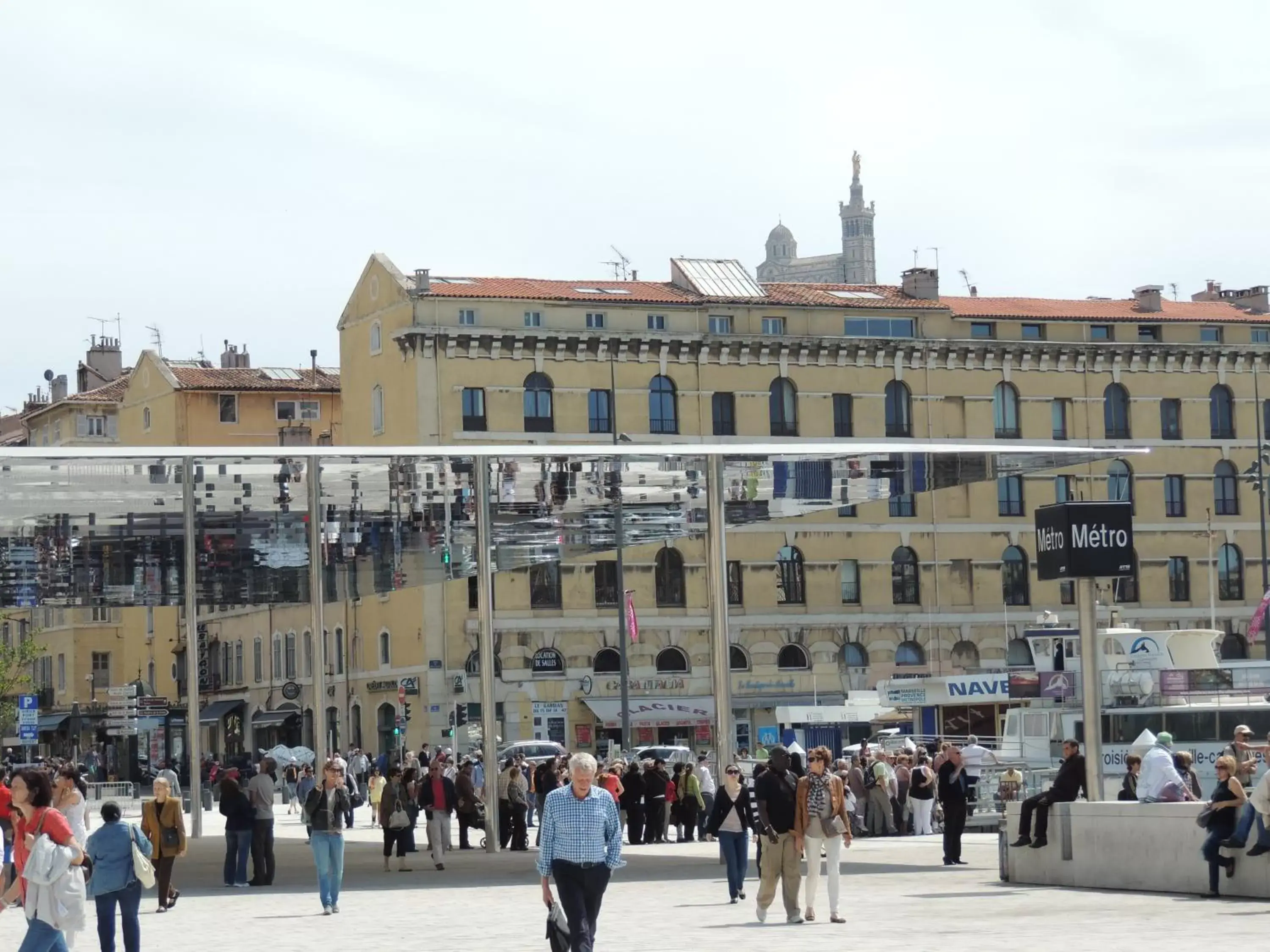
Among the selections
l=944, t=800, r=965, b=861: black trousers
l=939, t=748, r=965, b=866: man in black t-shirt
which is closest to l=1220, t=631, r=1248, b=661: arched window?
l=939, t=748, r=965, b=866: man in black t-shirt

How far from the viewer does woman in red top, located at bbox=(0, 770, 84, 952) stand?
41.7 ft

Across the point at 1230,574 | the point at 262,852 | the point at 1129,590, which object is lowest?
the point at 262,852

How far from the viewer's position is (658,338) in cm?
7212

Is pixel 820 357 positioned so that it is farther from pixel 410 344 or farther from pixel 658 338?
pixel 410 344

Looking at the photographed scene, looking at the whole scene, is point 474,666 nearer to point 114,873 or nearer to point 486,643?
point 486,643

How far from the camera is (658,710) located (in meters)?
70.4

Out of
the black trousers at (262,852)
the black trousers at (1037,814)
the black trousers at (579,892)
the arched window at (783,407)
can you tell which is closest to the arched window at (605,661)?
the arched window at (783,407)

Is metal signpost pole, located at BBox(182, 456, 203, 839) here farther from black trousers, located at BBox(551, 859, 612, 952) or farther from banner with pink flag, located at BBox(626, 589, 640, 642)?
banner with pink flag, located at BBox(626, 589, 640, 642)

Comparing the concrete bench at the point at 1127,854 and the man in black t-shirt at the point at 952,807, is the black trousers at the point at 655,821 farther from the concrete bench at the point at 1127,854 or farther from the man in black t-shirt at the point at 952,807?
the concrete bench at the point at 1127,854

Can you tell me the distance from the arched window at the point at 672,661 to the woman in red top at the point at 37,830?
58.8m

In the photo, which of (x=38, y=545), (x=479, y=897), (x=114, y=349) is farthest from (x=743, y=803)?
(x=114, y=349)

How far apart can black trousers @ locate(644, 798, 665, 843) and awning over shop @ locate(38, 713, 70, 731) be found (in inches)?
2476

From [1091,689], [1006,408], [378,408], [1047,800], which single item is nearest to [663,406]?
[378,408]

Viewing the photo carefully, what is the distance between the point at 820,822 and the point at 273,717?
6103 cm
